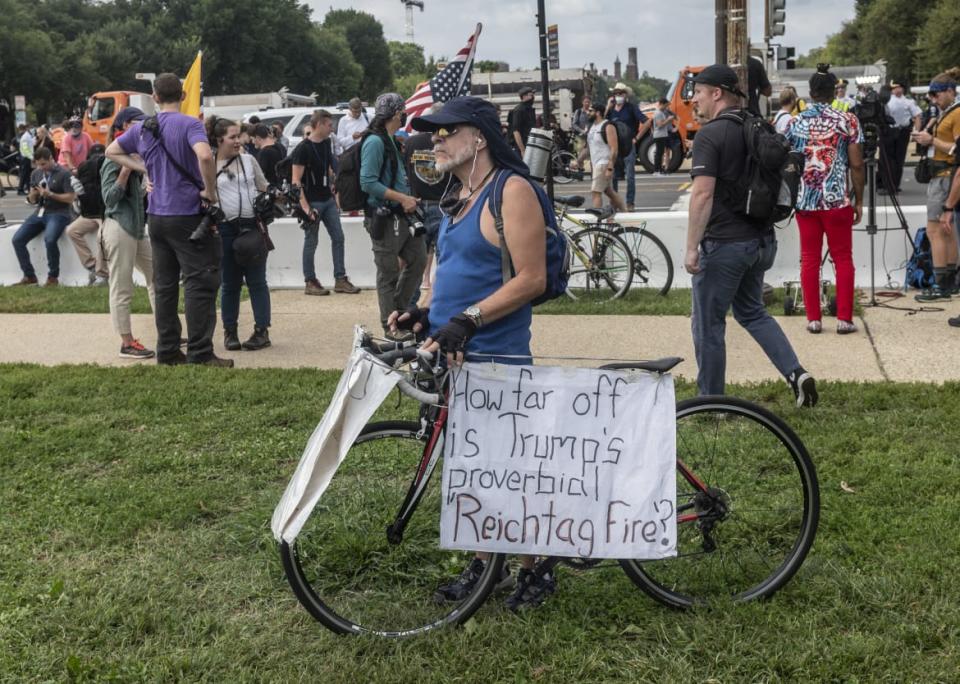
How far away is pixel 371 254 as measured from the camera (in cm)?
1145

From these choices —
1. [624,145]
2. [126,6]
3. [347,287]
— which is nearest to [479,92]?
[624,145]

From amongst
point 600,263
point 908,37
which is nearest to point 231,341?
point 600,263

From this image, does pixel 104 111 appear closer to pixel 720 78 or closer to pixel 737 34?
pixel 737 34

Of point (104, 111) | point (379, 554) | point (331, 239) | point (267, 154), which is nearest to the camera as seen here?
point (379, 554)

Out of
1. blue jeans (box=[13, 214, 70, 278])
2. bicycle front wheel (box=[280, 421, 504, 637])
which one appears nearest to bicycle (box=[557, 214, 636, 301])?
blue jeans (box=[13, 214, 70, 278])

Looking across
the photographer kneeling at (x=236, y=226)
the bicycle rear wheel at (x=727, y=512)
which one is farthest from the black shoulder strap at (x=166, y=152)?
the bicycle rear wheel at (x=727, y=512)

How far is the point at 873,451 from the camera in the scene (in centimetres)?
533

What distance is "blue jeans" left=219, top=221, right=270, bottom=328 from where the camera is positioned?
831 centimetres

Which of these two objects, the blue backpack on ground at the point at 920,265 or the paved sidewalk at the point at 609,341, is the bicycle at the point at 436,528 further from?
the blue backpack on ground at the point at 920,265

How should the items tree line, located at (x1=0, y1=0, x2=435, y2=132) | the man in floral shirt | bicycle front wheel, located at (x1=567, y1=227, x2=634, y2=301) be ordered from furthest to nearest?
tree line, located at (x1=0, y1=0, x2=435, y2=132) < bicycle front wheel, located at (x1=567, y1=227, x2=634, y2=301) < the man in floral shirt

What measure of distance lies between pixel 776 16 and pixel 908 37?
190 feet

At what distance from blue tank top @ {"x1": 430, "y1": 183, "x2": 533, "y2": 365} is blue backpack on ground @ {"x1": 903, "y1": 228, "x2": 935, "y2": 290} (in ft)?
23.0

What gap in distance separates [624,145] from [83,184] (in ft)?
31.8

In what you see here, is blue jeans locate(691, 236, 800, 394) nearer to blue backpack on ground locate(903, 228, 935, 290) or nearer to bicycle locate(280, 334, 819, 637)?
bicycle locate(280, 334, 819, 637)
